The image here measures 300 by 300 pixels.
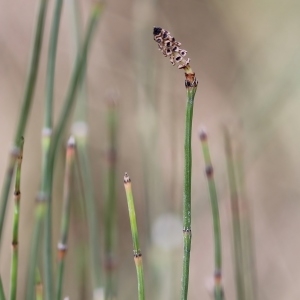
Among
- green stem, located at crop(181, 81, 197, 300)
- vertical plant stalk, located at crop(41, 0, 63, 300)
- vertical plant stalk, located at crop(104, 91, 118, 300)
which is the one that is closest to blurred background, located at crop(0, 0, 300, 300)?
vertical plant stalk, located at crop(104, 91, 118, 300)

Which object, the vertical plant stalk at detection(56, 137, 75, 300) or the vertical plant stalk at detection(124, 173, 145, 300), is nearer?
the vertical plant stalk at detection(124, 173, 145, 300)

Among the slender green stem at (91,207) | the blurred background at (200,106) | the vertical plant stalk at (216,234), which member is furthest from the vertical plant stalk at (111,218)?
the blurred background at (200,106)

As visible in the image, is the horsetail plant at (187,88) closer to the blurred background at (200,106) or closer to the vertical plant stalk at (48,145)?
the vertical plant stalk at (48,145)

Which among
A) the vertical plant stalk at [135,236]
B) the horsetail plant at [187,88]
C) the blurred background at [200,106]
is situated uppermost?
the blurred background at [200,106]

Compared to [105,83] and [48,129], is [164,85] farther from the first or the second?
[48,129]

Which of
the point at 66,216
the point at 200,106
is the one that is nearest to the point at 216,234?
the point at 66,216

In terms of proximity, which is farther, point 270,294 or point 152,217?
point 270,294

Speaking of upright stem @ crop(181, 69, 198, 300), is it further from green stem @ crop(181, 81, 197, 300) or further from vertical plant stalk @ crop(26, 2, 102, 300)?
vertical plant stalk @ crop(26, 2, 102, 300)

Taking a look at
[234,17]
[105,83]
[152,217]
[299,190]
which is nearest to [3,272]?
[152,217]
